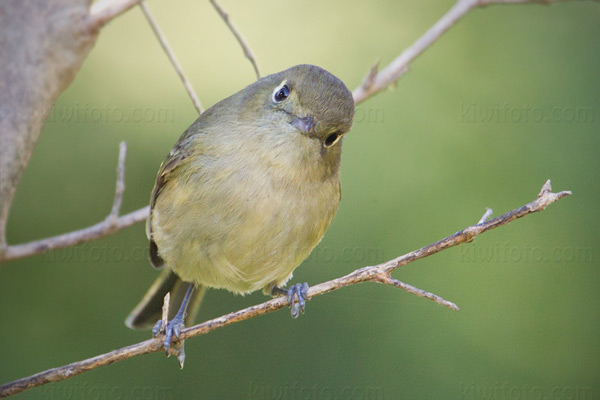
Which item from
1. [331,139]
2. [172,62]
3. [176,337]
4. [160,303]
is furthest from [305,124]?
[160,303]

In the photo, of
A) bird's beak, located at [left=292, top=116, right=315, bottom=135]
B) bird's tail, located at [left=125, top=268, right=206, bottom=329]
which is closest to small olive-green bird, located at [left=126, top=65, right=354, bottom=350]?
bird's beak, located at [left=292, top=116, right=315, bottom=135]

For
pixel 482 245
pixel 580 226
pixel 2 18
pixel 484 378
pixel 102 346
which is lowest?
pixel 102 346

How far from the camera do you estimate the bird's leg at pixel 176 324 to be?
3365 millimetres

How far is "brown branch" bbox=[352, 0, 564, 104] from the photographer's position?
395 cm

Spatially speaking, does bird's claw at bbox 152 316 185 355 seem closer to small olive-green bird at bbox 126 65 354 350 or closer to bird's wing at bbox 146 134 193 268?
small olive-green bird at bbox 126 65 354 350

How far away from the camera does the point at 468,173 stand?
5758mm

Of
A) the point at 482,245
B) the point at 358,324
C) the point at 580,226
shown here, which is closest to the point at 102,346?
the point at 358,324

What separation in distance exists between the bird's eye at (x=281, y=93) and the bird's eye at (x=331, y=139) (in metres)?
0.28

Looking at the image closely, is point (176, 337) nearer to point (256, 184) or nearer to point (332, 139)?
point (256, 184)

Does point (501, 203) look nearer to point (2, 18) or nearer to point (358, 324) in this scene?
point (358, 324)

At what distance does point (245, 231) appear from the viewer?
3488 millimetres

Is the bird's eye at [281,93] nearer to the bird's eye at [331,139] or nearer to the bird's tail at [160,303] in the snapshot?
the bird's eye at [331,139]

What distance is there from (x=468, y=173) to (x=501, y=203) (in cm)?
34

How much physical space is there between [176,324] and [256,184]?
85 cm
